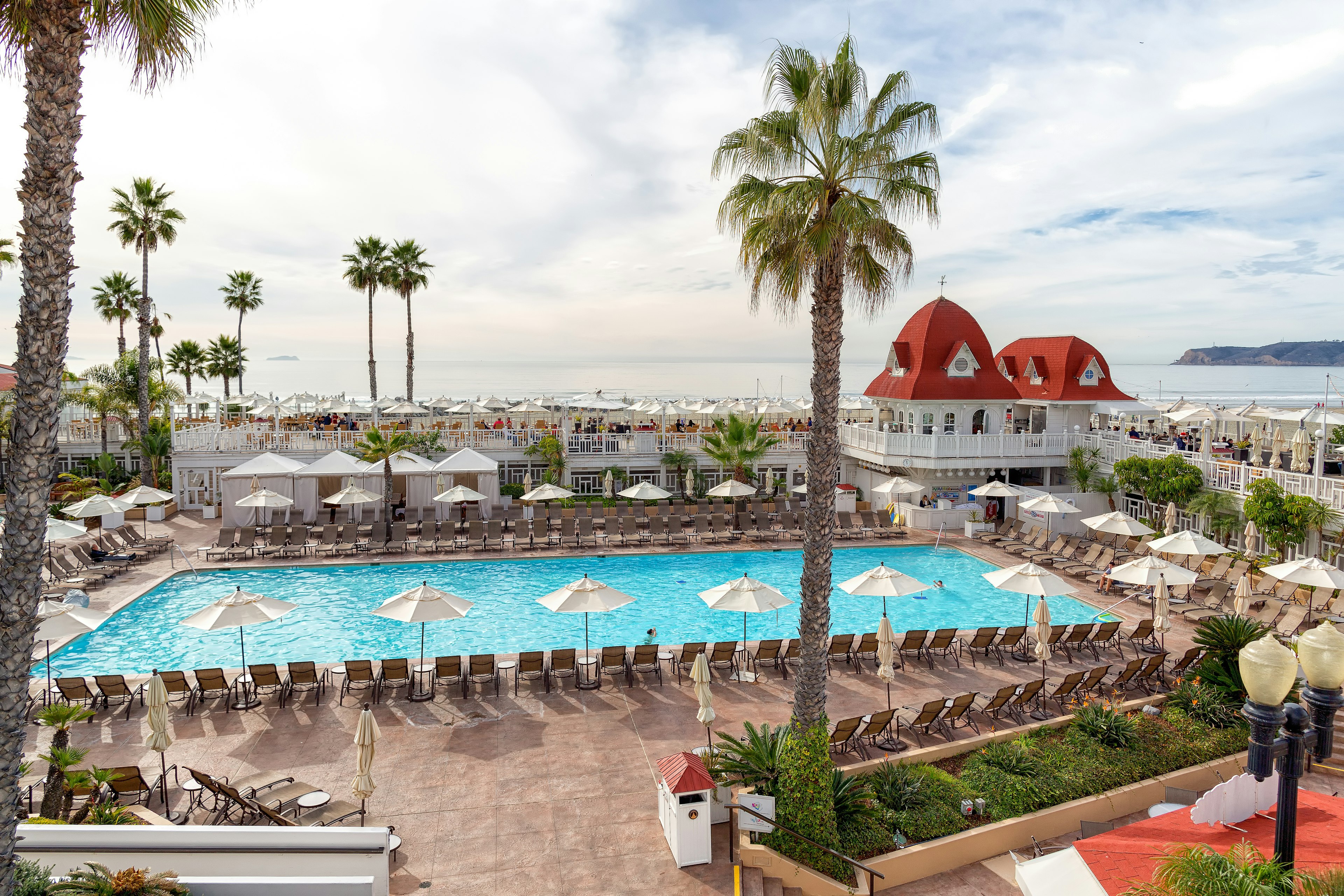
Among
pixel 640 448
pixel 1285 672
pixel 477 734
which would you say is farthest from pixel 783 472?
pixel 1285 672

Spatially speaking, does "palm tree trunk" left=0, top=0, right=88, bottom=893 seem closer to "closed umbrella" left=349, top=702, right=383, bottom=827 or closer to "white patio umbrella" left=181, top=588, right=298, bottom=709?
"closed umbrella" left=349, top=702, right=383, bottom=827

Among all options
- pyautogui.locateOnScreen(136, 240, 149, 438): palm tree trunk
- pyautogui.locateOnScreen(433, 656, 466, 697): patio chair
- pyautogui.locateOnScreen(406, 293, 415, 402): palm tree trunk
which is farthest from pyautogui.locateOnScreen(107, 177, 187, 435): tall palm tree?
pyautogui.locateOnScreen(433, 656, 466, 697): patio chair

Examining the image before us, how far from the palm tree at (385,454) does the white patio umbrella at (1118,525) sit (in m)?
21.2

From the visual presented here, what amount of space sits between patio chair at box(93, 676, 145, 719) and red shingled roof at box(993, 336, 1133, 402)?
2920 centimetres

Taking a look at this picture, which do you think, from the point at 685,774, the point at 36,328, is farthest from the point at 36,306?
the point at 685,774

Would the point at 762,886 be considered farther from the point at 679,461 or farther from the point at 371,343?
the point at 371,343

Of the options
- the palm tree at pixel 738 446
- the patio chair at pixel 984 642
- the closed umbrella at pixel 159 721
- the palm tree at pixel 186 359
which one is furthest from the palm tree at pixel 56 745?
the palm tree at pixel 186 359

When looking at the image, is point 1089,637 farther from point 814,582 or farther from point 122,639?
point 122,639

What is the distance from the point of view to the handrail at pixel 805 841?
26.9ft

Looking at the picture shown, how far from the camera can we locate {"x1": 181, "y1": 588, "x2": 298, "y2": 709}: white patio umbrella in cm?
1262

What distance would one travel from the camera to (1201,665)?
43.5 ft

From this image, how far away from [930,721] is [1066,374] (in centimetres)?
2279

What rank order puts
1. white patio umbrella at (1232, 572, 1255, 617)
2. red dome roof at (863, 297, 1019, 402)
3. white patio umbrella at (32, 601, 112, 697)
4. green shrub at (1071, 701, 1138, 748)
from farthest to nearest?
red dome roof at (863, 297, 1019, 402) → white patio umbrella at (1232, 572, 1255, 617) → white patio umbrella at (32, 601, 112, 697) → green shrub at (1071, 701, 1138, 748)

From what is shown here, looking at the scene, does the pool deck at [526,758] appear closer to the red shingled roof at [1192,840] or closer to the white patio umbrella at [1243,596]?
the white patio umbrella at [1243,596]
